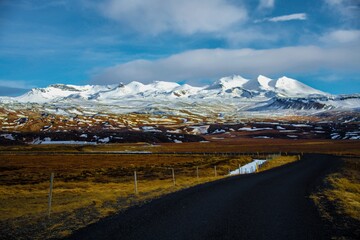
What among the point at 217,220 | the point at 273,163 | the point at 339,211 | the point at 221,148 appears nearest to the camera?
the point at 217,220

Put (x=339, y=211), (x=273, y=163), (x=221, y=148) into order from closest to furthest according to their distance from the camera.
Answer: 1. (x=339, y=211)
2. (x=273, y=163)
3. (x=221, y=148)

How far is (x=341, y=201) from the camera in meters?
19.6

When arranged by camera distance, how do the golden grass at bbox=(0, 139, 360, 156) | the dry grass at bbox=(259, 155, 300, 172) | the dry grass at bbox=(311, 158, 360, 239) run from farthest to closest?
the golden grass at bbox=(0, 139, 360, 156) < the dry grass at bbox=(259, 155, 300, 172) < the dry grass at bbox=(311, 158, 360, 239)

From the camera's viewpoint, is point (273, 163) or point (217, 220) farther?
point (273, 163)

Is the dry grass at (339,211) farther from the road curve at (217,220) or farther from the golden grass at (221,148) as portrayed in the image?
the golden grass at (221,148)

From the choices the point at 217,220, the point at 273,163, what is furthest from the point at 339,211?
the point at 273,163

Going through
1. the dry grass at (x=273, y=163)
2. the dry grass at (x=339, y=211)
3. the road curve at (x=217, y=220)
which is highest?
the road curve at (x=217, y=220)

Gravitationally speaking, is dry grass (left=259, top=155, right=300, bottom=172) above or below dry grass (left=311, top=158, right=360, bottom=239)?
below

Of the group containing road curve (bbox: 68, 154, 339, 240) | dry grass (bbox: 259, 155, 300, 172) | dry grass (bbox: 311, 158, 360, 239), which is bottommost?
dry grass (bbox: 259, 155, 300, 172)

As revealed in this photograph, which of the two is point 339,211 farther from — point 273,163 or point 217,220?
point 273,163

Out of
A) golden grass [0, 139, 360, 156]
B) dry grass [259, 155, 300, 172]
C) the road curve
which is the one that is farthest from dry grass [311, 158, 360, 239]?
golden grass [0, 139, 360, 156]

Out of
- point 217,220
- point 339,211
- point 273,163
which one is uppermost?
point 217,220

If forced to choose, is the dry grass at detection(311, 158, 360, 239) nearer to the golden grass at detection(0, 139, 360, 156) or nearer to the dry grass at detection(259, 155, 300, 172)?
the dry grass at detection(259, 155, 300, 172)

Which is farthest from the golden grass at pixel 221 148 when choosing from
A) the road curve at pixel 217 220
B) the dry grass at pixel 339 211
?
the road curve at pixel 217 220
